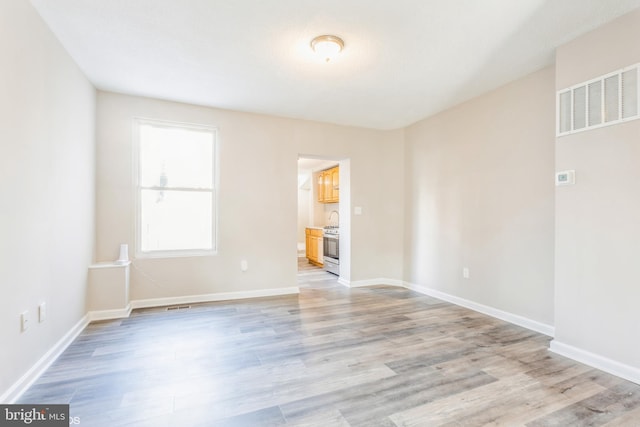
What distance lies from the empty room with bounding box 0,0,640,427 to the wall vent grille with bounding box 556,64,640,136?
0.01 m

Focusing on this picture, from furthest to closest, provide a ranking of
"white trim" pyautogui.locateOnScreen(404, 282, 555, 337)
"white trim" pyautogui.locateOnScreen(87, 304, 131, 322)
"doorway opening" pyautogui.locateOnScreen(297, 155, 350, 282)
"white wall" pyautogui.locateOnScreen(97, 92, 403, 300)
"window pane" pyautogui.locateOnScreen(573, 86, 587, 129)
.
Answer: "doorway opening" pyautogui.locateOnScreen(297, 155, 350, 282), "white wall" pyautogui.locateOnScreen(97, 92, 403, 300), "white trim" pyautogui.locateOnScreen(87, 304, 131, 322), "white trim" pyautogui.locateOnScreen(404, 282, 555, 337), "window pane" pyautogui.locateOnScreen(573, 86, 587, 129)

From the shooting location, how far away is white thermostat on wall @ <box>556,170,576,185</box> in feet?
7.97

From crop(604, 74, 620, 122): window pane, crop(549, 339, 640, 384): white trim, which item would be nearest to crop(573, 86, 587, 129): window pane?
crop(604, 74, 620, 122): window pane

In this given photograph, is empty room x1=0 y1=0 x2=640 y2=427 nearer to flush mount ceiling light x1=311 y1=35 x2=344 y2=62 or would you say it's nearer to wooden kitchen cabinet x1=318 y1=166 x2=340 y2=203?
flush mount ceiling light x1=311 y1=35 x2=344 y2=62

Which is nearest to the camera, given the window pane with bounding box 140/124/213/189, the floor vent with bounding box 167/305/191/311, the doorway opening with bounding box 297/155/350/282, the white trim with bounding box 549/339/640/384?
the white trim with bounding box 549/339/640/384

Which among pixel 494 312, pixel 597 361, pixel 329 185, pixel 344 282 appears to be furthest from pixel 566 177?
pixel 329 185

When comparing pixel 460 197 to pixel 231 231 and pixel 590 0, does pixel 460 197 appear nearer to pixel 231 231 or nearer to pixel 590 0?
pixel 590 0

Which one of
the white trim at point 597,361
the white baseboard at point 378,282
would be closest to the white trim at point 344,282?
the white baseboard at point 378,282

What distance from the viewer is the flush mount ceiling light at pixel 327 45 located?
243cm

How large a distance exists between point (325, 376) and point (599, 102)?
2974 millimetres

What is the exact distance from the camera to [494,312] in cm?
342

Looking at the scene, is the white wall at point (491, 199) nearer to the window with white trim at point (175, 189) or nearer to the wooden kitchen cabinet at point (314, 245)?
the wooden kitchen cabinet at point (314, 245)

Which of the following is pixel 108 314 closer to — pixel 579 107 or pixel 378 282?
pixel 378 282

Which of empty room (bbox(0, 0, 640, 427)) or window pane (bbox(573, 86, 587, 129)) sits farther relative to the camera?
window pane (bbox(573, 86, 587, 129))
